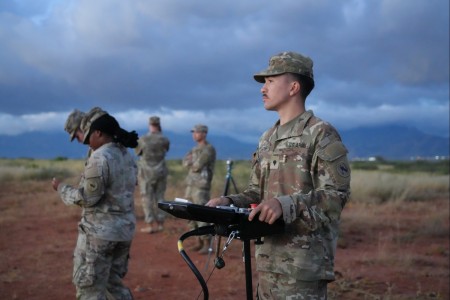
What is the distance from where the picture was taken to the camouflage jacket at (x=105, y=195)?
13.9ft

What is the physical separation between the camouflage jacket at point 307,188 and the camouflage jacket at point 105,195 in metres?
1.62

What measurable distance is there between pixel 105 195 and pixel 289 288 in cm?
207

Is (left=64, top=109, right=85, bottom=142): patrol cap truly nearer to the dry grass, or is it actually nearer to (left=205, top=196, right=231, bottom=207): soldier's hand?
(left=205, top=196, right=231, bottom=207): soldier's hand

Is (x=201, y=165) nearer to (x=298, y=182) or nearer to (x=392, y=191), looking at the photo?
(x=298, y=182)

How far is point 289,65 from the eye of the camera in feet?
9.71

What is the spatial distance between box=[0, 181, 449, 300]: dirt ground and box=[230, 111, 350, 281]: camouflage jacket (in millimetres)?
1688

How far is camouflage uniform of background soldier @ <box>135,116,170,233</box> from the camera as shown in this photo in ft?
34.1

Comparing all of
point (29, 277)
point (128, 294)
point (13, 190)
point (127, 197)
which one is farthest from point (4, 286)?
point (13, 190)

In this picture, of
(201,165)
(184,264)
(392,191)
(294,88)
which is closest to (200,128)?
(201,165)

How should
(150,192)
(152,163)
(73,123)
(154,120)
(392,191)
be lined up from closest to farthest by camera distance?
1. (73,123)
2. (154,120)
3. (152,163)
4. (150,192)
5. (392,191)

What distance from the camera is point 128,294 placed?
15.5 ft

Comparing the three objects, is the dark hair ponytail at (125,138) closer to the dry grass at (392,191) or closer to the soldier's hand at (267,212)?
the soldier's hand at (267,212)

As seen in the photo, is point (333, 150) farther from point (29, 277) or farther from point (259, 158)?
point (29, 277)

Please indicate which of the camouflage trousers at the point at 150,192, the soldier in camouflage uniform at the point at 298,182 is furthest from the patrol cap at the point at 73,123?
the camouflage trousers at the point at 150,192
